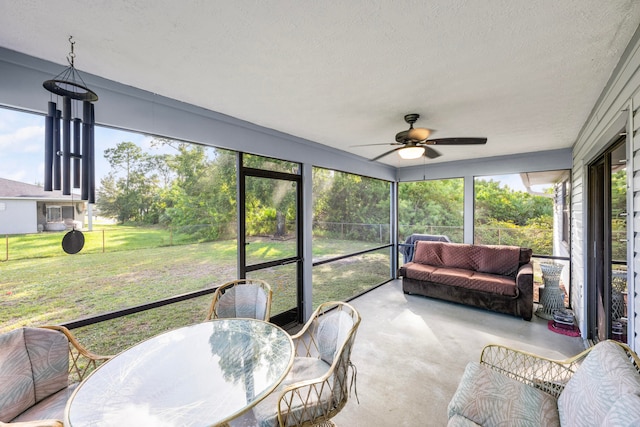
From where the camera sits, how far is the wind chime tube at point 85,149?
1621 millimetres

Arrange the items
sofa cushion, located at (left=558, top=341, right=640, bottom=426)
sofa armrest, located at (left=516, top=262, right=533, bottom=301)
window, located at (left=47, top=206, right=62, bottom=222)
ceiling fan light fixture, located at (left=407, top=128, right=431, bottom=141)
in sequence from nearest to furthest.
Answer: sofa cushion, located at (left=558, top=341, right=640, bottom=426) < window, located at (left=47, top=206, right=62, bottom=222) < ceiling fan light fixture, located at (left=407, top=128, right=431, bottom=141) < sofa armrest, located at (left=516, top=262, right=533, bottom=301)

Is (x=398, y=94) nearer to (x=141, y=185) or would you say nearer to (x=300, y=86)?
(x=300, y=86)

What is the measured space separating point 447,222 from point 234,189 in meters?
4.37

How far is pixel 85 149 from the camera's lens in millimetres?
1633

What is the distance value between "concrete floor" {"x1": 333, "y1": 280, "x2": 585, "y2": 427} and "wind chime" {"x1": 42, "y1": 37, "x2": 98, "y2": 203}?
239 centimetres

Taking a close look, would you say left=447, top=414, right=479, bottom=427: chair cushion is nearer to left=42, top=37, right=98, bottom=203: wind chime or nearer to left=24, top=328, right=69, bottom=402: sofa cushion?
left=24, top=328, right=69, bottom=402: sofa cushion

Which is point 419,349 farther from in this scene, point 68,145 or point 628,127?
point 68,145

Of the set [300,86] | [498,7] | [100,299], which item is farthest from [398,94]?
[100,299]

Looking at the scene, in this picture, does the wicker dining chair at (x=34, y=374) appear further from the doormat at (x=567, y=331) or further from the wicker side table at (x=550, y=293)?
the wicker side table at (x=550, y=293)

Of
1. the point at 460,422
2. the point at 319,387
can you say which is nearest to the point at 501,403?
the point at 460,422

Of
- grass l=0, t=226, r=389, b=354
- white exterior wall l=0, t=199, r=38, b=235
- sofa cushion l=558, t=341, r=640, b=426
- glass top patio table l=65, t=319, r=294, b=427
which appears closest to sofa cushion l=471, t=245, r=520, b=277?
sofa cushion l=558, t=341, r=640, b=426

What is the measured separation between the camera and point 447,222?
5.42 metres

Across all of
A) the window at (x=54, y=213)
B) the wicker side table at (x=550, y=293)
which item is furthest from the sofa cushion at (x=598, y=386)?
the window at (x=54, y=213)

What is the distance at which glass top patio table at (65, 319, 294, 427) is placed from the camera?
1148mm
